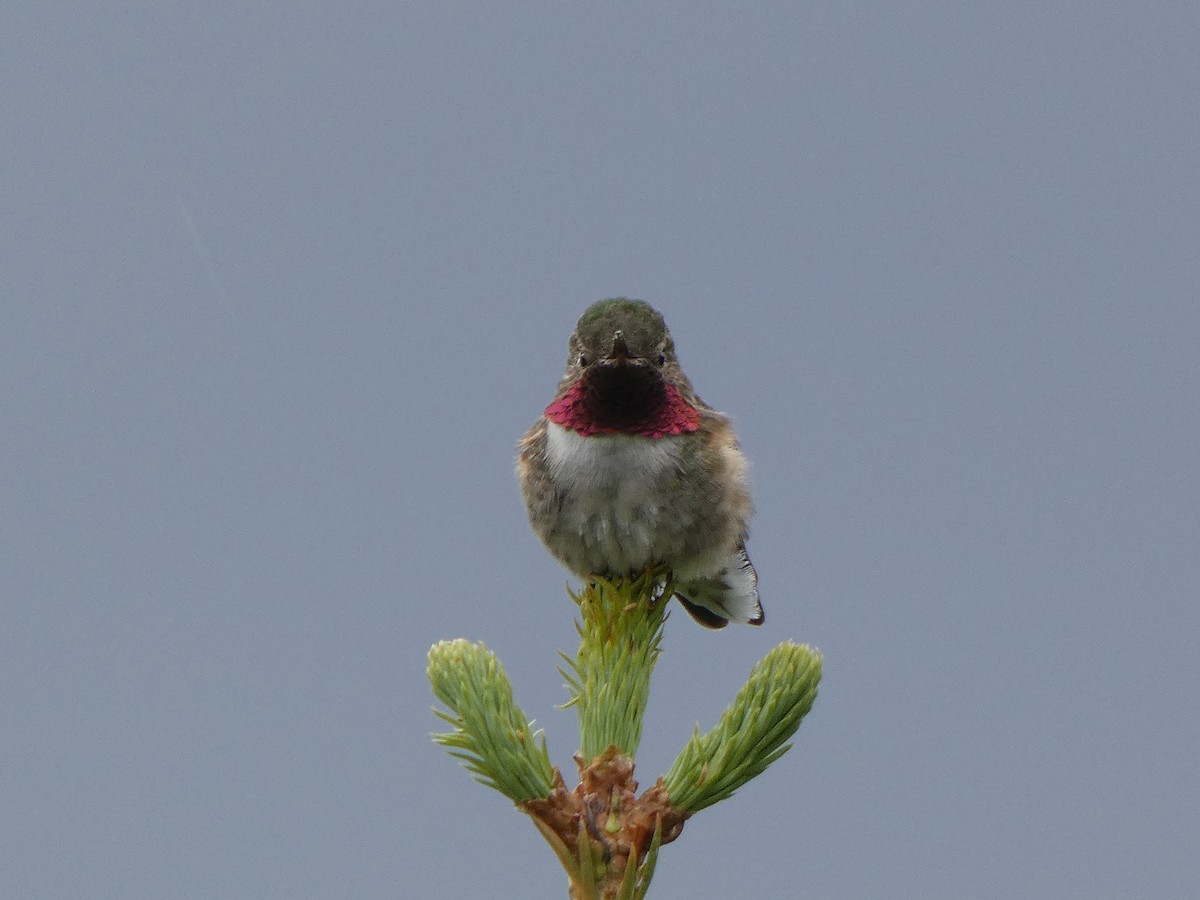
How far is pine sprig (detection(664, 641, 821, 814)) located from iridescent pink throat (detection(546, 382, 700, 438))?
4.80ft

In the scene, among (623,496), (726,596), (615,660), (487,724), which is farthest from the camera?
(726,596)

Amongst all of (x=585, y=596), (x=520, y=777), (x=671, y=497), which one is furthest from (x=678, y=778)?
(x=671, y=497)

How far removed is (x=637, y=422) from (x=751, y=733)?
1656 millimetres

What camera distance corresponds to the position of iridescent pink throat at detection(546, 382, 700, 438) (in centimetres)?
436

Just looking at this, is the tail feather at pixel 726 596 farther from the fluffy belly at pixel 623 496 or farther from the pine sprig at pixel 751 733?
the pine sprig at pixel 751 733

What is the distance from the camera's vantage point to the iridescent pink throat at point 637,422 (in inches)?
172

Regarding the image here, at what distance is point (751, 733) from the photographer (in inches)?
116

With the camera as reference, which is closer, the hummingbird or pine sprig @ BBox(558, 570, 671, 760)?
pine sprig @ BBox(558, 570, 671, 760)

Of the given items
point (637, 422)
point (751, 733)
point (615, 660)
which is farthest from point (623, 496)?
point (751, 733)

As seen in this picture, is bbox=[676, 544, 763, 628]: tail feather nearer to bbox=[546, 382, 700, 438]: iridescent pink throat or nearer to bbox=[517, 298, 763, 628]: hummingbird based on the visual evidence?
bbox=[517, 298, 763, 628]: hummingbird

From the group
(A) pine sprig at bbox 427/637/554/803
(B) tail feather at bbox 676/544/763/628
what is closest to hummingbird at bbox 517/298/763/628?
(B) tail feather at bbox 676/544/763/628

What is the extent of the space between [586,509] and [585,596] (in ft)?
1.93

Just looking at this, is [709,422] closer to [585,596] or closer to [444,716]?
[585,596]

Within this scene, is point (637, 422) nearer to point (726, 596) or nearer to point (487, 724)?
point (726, 596)
